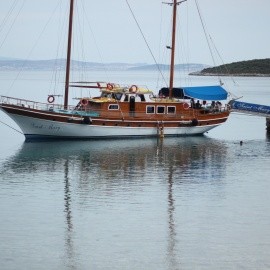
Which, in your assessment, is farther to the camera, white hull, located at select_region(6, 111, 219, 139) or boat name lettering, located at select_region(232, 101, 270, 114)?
boat name lettering, located at select_region(232, 101, 270, 114)

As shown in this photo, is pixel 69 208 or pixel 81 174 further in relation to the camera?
pixel 81 174

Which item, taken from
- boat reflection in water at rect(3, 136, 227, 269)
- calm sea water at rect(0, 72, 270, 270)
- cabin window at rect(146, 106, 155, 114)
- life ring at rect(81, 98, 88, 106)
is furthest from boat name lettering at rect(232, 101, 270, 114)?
life ring at rect(81, 98, 88, 106)

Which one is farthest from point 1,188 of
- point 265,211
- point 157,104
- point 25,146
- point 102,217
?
point 157,104

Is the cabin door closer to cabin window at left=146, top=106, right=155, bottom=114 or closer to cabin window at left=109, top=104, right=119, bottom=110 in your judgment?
cabin window at left=109, top=104, right=119, bottom=110

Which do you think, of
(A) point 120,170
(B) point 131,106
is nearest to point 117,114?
(B) point 131,106

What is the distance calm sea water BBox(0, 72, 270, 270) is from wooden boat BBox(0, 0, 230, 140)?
2167 millimetres

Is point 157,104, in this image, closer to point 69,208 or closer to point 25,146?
point 25,146

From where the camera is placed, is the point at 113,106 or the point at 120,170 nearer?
the point at 120,170

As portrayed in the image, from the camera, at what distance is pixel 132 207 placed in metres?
28.3

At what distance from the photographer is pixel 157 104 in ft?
173

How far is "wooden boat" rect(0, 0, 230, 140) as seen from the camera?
49219 millimetres

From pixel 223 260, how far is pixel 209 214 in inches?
243

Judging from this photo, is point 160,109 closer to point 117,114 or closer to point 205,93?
point 117,114

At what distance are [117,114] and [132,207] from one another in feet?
76.0
